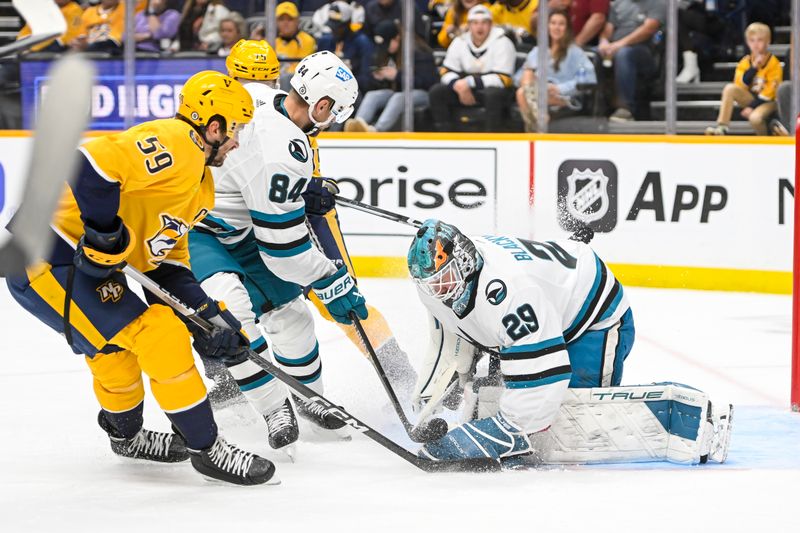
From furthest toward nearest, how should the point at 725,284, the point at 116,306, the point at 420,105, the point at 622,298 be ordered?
1. the point at 420,105
2. the point at 725,284
3. the point at 622,298
4. the point at 116,306

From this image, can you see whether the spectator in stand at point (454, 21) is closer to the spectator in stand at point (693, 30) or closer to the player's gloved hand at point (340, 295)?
the spectator in stand at point (693, 30)

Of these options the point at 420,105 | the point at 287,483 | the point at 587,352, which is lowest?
the point at 287,483

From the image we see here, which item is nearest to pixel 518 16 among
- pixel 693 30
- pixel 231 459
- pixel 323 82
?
pixel 693 30

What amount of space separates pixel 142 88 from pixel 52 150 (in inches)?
243

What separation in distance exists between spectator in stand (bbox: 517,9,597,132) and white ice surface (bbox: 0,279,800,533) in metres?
3.05

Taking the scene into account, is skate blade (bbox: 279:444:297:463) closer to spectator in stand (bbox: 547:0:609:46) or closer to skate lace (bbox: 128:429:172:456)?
skate lace (bbox: 128:429:172:456)

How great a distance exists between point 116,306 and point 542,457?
4.09ft

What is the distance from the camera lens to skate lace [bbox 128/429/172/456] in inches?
147

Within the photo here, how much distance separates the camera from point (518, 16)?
7918 millimetres

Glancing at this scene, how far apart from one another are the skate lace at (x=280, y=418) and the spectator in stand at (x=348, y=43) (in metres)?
4.49

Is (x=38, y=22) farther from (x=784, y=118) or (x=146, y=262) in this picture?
(x=146, y=262)

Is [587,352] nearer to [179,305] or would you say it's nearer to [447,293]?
[447,293]

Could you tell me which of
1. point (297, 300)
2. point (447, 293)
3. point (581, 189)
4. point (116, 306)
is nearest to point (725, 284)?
point (581, 189)

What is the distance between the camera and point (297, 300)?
4367 mm
